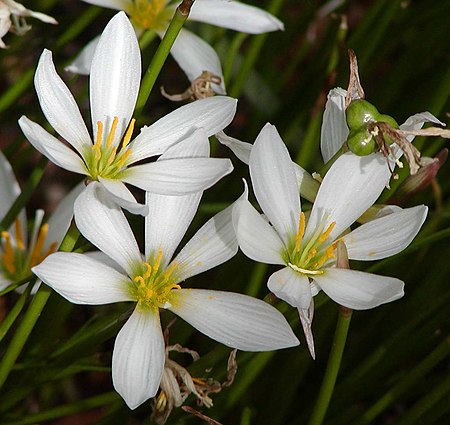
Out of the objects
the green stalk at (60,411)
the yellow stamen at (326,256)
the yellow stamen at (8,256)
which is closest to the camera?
the yellow stamen at (326,256)

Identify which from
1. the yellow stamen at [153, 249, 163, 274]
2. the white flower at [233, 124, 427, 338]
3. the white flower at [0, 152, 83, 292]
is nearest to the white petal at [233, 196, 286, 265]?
the white flower at [233, 124, 427, 338]

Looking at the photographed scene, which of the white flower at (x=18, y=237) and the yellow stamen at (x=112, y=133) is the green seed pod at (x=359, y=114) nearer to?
the yellow stamen at (x=112, y=133)

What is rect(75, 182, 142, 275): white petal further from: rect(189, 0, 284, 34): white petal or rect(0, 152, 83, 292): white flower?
rect(189, 0, 284, 34): white petal

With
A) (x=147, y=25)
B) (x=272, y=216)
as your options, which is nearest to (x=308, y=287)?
(x=272, y=216)

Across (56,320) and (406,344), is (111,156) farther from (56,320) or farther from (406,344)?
(406,344)

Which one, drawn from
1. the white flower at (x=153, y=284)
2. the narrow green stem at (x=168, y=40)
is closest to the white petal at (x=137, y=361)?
the white flower at (x=153, y=284)
